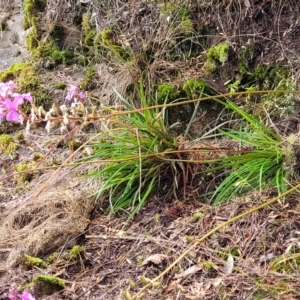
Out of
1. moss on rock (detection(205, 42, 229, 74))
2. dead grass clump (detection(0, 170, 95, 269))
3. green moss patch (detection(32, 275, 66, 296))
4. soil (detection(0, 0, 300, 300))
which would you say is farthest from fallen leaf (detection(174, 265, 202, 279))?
moss on rock (detection(205, 42, 229, 74))

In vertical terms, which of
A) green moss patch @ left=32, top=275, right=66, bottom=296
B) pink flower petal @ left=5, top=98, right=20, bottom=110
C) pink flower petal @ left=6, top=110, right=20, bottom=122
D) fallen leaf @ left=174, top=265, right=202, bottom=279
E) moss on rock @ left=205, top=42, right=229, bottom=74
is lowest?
green moss patch @ left=32, top=275, right=66, bottom=296

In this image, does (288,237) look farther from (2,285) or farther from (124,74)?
(124,74)

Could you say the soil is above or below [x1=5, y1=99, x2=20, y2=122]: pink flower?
below

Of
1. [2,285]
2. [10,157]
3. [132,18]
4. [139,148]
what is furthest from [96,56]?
[2,285]

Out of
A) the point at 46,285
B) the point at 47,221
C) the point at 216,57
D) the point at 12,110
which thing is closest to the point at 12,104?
the point at 12,110

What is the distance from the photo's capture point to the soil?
2.14 meters

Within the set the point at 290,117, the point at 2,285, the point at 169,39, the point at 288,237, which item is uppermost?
the point at 169,39

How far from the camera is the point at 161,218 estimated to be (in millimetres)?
2682

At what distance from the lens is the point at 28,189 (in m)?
3.43

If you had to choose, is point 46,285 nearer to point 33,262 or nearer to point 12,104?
point 33,262

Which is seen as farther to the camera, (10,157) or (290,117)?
(10,157)

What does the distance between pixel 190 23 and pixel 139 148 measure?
44.1 inches

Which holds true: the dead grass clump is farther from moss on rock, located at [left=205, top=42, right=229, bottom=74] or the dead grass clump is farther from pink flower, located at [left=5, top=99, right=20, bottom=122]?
moss on rock, located at [left=205, top=42, right=229, bottom=74]

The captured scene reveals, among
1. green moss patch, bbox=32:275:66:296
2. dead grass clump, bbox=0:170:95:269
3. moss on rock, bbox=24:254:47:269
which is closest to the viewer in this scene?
green moss patch, bbox=32:275:66:296
